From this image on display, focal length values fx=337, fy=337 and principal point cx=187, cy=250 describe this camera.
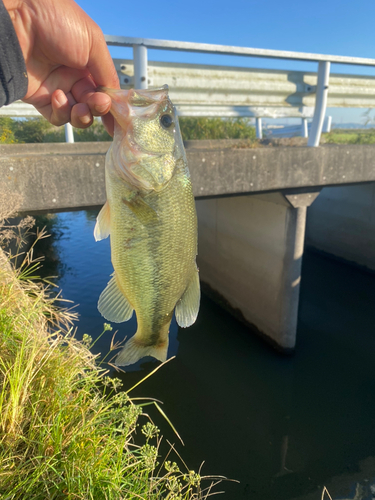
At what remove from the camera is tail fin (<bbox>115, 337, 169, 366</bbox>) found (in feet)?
5.89

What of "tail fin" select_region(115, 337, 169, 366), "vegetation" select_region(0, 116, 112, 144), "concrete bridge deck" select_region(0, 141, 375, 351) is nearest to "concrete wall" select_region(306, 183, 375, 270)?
"concrete bridge deck" select_region(0, 141, 375, 351)

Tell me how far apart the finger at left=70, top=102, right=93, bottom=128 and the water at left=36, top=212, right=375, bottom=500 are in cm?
472

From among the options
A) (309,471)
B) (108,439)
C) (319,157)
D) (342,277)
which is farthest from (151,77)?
(342,277)

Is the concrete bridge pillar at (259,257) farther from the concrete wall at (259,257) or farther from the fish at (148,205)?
the fish at (148,205)

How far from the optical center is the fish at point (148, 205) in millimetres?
1566

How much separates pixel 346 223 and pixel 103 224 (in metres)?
11.2

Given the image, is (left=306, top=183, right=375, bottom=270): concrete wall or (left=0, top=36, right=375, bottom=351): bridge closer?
(left=0, top=36, right=375, bottom=351): bridge

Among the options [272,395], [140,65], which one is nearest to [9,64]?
[140,65]

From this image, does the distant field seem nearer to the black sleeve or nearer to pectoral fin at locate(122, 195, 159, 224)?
pectoral fin at locate(122, 195, 159, 224)

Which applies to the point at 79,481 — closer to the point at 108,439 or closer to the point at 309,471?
the point at 108,439

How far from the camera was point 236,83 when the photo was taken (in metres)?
5.63

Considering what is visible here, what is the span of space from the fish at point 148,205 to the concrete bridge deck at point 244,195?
2.38m

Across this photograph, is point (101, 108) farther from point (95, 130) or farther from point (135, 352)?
point (95, 130)

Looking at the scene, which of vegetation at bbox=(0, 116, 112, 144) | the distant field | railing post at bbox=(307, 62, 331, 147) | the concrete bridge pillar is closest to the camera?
railing post at bbox=(307, 62, 331, 147)
